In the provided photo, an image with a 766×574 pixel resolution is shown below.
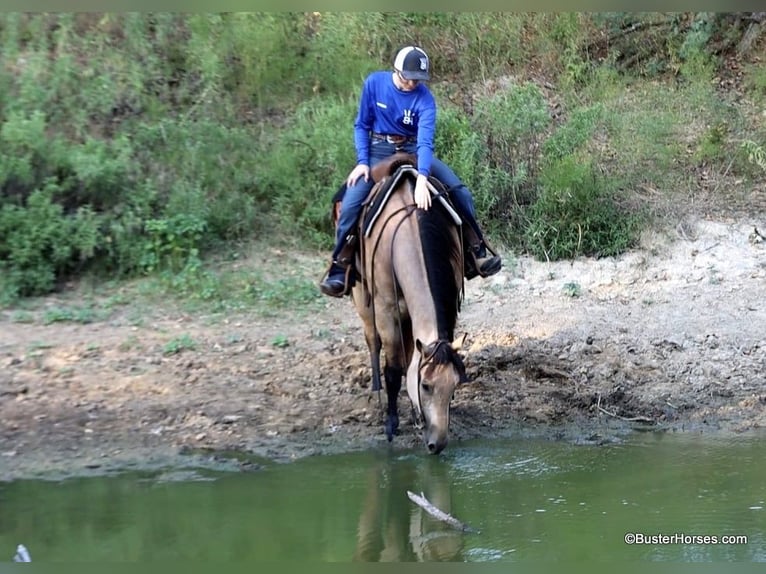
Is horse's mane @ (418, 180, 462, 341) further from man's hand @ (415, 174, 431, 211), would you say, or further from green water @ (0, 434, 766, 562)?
green water @ (0, 434, 766, 562)

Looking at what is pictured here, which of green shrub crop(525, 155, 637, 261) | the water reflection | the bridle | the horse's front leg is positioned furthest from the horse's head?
green shrub crop(525, 155, 637, 261)

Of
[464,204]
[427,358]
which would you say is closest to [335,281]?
[464,204]

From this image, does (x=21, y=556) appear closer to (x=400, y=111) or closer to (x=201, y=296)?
(x=400, y=111)

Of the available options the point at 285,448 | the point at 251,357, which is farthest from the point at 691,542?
the point at 251,357

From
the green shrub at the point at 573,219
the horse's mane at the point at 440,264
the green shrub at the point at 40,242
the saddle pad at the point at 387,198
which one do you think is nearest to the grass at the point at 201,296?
the green shrub at the point at 40,242

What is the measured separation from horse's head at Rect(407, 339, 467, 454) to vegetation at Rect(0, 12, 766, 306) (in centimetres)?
406

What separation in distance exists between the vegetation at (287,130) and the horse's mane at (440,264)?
11.0ft

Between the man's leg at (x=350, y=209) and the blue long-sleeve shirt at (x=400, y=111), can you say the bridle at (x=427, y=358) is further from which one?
the man's leg at (x=350, y=209)

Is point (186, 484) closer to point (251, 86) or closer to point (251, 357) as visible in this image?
point (251, 357)

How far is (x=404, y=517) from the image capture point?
6.03 meters

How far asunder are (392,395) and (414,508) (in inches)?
45.7

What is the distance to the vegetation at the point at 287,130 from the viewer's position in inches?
384

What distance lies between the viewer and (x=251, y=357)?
8445 millimetres

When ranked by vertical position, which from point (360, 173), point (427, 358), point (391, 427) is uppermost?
point (360, 173)
